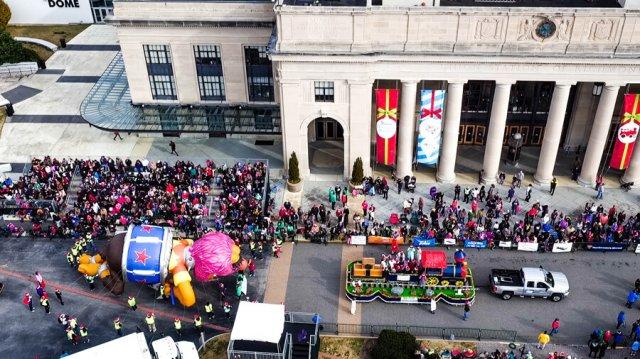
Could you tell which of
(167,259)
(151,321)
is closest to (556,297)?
(167,259)

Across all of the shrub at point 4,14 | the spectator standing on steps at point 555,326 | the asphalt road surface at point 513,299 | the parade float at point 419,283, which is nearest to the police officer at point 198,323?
the asphalt road surface at point 513,299

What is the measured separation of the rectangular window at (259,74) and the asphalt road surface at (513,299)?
17.9 metres

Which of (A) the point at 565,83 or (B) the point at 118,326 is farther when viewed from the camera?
(A) the point at 565,83

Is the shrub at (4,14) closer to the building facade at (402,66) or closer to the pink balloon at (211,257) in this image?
the building facade at (402,66)

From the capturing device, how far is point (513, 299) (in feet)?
147

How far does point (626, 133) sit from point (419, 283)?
70.6 feet

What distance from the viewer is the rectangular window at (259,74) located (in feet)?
194

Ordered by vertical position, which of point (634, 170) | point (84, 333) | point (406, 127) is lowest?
point (84, 333)

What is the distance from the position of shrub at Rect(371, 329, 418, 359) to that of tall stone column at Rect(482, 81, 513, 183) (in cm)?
1996

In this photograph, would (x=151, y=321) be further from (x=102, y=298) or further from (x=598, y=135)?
(x=598, y=135)

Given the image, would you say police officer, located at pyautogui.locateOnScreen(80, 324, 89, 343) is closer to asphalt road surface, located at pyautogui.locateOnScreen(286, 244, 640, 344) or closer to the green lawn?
asphalt road surface, located at pyautogui.locateOnScreen(286, 244, 640, 344)

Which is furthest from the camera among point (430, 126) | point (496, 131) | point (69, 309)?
point (430, 126)

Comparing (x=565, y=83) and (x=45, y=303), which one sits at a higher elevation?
(x=565, y=83)

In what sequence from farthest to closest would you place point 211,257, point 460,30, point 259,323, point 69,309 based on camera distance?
point 460,30 < point 69,309 < point 211,257 < point 259,323
